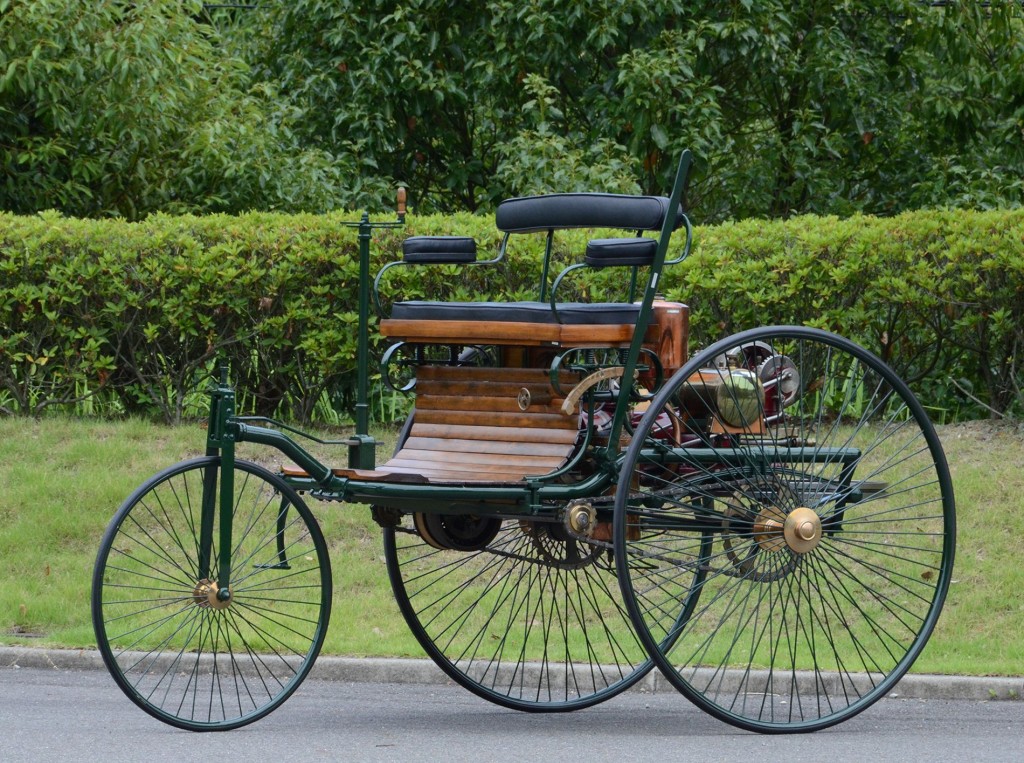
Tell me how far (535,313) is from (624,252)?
1.33ft

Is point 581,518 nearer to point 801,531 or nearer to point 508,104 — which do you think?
point 801,531

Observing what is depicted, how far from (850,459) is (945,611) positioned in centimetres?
167

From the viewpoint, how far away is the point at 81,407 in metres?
9.34

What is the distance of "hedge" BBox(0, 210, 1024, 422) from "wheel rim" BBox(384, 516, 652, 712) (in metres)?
1.71

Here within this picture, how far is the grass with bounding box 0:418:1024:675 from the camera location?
6.68 m

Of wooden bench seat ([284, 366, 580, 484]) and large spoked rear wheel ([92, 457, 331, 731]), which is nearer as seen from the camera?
large spoked rear wheel ([92, 457, 331, 731])


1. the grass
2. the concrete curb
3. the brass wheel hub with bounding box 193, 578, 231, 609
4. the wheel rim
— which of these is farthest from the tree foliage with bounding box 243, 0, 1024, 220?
the brass wheel hub with bounding box 193, 578, 231, 609

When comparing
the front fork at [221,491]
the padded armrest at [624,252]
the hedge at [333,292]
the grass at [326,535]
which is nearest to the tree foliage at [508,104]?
the hedge at [333,292]

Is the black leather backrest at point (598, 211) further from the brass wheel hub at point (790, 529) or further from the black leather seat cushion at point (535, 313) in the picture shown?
the brass wheel hub at point (790, 529)

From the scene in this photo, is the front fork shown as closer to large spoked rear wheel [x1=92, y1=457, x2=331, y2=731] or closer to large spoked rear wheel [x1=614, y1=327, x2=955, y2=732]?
large spoked rear wheel [x1=92, y1=457, x2=331, y2=731]

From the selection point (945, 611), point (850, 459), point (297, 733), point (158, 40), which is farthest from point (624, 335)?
point (158, 40)

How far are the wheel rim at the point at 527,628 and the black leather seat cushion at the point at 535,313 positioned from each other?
846mm

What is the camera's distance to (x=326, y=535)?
7.75 metres

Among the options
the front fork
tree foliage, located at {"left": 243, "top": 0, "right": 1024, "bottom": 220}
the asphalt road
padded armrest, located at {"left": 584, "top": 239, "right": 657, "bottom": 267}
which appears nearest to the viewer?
the asphalt road
